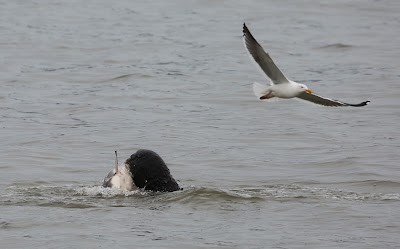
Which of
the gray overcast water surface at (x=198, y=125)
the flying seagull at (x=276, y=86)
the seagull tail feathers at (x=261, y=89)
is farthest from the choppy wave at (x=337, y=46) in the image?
the seagull tail feathers at (x=261, y=89)

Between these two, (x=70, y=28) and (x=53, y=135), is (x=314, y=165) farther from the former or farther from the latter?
(x=70, y=28)

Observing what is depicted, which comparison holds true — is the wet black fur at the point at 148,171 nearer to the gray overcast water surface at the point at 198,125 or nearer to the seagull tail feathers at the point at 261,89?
the gray overcast water surface at the point at 198,125

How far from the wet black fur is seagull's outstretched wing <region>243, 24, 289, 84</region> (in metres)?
1.57

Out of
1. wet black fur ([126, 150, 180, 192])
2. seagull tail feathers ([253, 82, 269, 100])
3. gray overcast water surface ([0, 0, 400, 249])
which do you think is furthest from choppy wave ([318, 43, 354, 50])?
wet black fur ([126, 150, 180, 192])

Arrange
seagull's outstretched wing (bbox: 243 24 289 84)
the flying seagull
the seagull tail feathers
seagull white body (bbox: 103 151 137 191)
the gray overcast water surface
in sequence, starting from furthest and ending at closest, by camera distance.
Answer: the seagull tail feathers
the flying seagull
seagull's outstretched wing (bbox: 243 24 289 84)
seagull white body (bbox: 103 151 137 191)
the gray overcast water surface

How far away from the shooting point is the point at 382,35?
27.0 meters

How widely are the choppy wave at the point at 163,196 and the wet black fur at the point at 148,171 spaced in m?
0.09

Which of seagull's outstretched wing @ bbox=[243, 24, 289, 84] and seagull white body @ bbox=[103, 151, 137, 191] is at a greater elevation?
seagull's outstretched wing @ bbox=[243, 24, 289, 84]

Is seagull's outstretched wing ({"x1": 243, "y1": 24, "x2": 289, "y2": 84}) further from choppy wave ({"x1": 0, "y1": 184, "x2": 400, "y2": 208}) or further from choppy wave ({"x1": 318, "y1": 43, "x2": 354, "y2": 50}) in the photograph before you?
choppy wave ({"x1": 318, "y1": 43, "x2": 354, "y2": 50})

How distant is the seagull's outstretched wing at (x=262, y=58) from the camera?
1236 cm

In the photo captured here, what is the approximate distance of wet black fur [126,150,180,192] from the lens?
11908 millimetres

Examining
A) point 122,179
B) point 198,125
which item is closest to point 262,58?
point 122,179

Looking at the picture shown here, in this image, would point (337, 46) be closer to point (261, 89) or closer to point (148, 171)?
point (261, 89)

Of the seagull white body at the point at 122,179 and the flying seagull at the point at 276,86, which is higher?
the flying seagull at the point at 276,86
